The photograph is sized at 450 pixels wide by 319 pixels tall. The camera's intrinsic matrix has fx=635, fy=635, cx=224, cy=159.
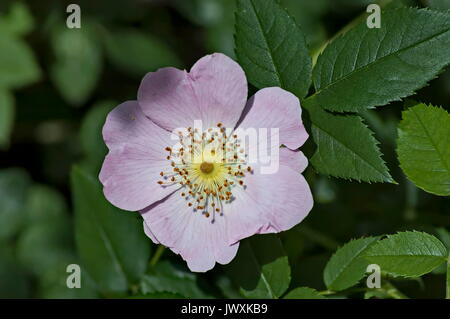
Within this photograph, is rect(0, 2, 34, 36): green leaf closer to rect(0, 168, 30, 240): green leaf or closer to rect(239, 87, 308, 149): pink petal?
rect(0, 168, 30, 240): green leaf

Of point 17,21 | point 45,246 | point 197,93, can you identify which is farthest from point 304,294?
point 17,21

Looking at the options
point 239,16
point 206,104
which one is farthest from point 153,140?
point 239,16

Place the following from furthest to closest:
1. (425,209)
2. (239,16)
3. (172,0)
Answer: (172,0), (425,209), (239,16)

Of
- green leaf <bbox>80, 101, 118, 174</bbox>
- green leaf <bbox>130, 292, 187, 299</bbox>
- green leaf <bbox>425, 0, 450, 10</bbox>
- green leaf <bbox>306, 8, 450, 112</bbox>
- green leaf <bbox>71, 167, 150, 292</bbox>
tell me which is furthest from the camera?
green leaf <bbox>80, 101, 118, 174</bbox>

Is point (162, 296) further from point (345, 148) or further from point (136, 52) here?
point (136, 52)

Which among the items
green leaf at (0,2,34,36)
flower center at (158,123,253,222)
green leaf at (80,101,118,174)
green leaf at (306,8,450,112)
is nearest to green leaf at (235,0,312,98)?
green leaf at (306,8,450,112)

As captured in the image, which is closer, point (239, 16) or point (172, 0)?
point (239, 16)
